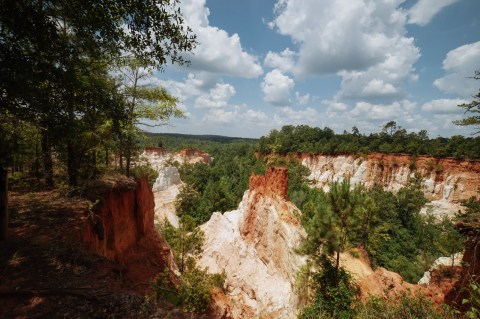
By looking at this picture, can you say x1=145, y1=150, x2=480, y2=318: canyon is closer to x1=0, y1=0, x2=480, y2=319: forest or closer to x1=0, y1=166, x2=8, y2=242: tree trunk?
x1=0, y1=0, x2=480, y2=319: forest

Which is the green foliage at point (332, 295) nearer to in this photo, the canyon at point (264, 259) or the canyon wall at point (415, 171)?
the canyon at point (264, 259)

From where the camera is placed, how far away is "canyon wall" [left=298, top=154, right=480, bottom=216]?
40406 millimetres

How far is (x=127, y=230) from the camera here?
1022 cm

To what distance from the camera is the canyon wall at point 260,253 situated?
15.5 m

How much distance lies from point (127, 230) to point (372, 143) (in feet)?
188

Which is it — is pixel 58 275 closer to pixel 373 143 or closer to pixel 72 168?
pixel 72 168

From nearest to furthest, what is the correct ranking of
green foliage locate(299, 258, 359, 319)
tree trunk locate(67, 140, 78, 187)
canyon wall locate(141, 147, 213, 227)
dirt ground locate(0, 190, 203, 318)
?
dirt ground locate(0, 190, 203, 318) → tree trunk locate(67, 140, 78, 187) → green foliage locate(299, 258, 359, 319) → canyon wall locate(141, 147, 213, 227)

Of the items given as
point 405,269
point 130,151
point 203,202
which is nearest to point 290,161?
point 203,202

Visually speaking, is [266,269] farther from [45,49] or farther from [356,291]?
[45,49]

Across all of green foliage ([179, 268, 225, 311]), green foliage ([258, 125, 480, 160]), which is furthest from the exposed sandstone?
green foliage ([258, 125, 480, 160])

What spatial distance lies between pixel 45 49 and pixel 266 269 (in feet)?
59.7

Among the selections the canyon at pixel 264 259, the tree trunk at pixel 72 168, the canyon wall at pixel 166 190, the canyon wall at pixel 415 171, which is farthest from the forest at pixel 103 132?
the canyon wall at pixel 415 171

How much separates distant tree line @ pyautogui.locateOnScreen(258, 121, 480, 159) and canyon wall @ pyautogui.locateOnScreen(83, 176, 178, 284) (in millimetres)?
24912

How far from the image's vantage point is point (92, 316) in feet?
11.5
